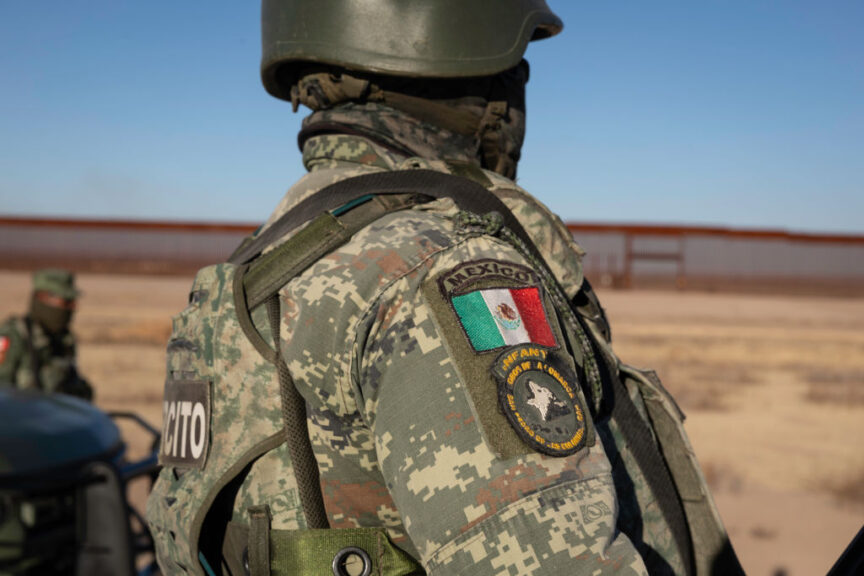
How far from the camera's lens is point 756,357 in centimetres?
1337

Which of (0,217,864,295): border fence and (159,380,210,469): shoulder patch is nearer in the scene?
(159,380,210,469): shoulder patch

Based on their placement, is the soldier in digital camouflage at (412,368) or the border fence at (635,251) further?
the border fence at (635,251)

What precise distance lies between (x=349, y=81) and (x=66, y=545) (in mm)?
2713

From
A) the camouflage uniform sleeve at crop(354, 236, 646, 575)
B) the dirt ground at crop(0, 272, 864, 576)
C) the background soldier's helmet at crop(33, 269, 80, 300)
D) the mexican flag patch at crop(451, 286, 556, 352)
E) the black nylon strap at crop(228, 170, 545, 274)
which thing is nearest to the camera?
the camouflage uniform sleeve at crop(354, 236, 646, 575)

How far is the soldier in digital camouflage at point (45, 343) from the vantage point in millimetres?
5695

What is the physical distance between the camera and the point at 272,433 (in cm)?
128

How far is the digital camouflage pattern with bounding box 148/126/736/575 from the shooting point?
98 centimetres

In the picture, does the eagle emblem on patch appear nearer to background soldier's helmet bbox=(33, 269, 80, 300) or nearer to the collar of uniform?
the collar of uniform

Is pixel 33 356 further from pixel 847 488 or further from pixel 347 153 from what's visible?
pixel 847 488

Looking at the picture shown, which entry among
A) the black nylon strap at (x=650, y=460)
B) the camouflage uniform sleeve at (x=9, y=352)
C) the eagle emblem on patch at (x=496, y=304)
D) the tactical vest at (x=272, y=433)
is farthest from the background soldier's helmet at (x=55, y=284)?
the eagle emblem on patch at (x=496, y=304)

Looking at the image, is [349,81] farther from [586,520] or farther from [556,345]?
[586,520]

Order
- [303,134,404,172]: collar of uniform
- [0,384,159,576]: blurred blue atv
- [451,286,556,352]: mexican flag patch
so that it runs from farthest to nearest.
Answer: [0,384,159,576]: blurred blue atv
[303,134,404,172]: collar of uniform
[451,286,556,352]: mexican flag patch

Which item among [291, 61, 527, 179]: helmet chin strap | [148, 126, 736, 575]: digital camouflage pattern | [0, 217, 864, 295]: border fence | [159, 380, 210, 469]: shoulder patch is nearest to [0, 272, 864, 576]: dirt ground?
[0, 217, 864, 295]: border fence

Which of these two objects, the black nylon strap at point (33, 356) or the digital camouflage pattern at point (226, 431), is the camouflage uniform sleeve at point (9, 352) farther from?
the digital camouflage pattern at point (226, 431)
